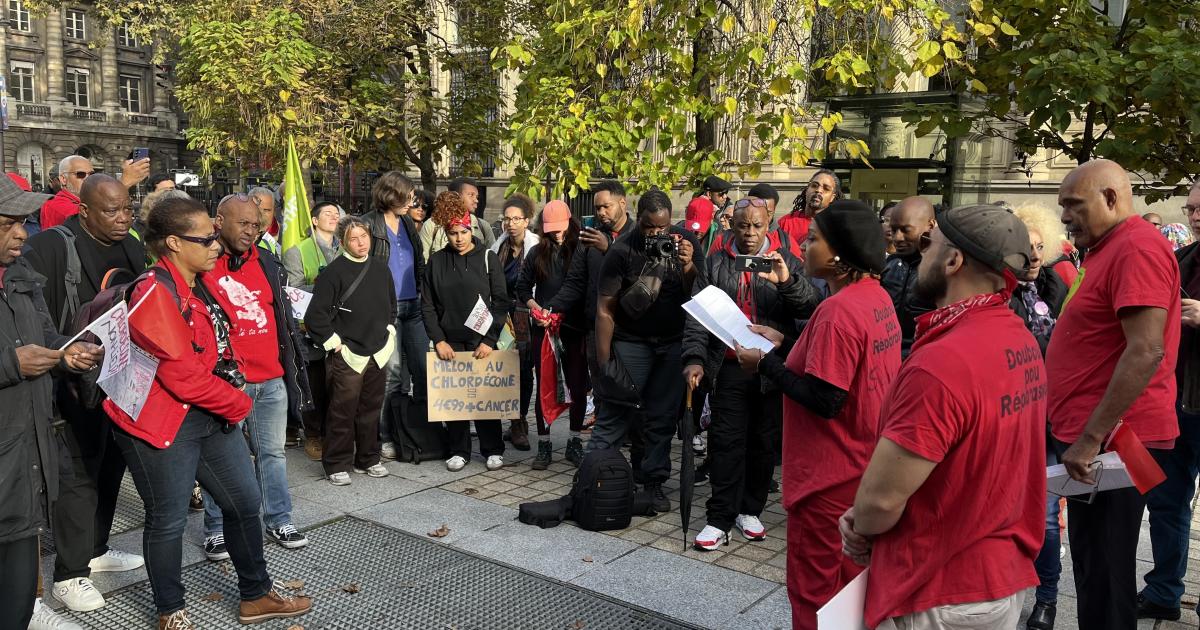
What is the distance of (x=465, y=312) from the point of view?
23.0 ft

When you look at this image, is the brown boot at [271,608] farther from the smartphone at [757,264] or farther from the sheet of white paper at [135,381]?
the smartphone at [757,264]

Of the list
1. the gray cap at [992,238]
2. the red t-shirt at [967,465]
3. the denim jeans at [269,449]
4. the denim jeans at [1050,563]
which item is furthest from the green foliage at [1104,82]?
the denim jeans at [269,449]

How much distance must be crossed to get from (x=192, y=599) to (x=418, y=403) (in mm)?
2776

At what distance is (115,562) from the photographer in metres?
4.88

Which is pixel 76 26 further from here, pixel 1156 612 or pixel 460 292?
pixel 1156 612

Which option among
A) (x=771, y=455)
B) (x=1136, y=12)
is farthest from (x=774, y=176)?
(x=771, y=455)

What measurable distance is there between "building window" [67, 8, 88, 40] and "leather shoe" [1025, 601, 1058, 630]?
243 ft

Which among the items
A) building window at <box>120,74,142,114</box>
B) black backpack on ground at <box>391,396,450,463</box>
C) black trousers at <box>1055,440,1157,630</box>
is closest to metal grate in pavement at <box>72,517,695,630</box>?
black trousers at <box>1055,440,1157,630</box>

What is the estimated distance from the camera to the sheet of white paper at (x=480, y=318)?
277 inches

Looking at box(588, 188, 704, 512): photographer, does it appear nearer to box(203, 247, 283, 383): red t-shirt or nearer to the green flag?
box(203, 247, 283, 383): red t-shirt

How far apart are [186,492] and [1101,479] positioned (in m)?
3.69

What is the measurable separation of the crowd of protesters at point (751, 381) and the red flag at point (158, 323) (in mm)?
13

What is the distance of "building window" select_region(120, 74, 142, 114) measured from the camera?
67.2 m

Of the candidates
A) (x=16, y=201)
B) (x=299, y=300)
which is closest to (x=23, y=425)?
(x=16, y=201)
